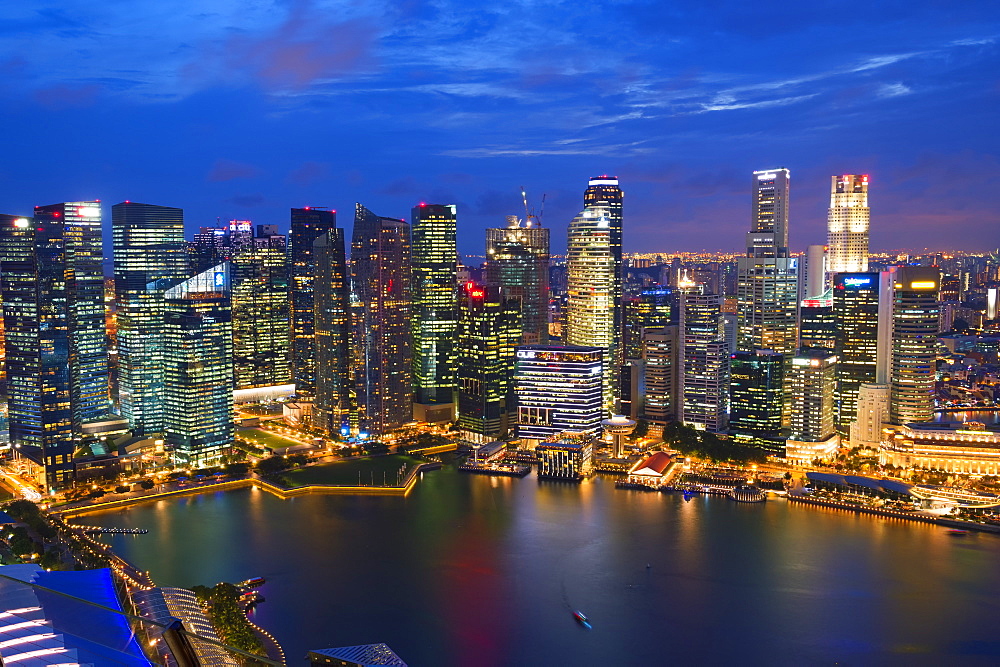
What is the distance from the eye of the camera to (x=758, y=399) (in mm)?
17328

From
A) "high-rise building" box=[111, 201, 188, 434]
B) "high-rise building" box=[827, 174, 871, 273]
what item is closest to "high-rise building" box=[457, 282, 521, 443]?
"high-rise building" box=[111, 201, 188, 434]

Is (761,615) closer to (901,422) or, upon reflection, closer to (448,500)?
(448,500)

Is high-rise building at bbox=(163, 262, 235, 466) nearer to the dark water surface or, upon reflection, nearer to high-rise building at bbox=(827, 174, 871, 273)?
the dark water surface

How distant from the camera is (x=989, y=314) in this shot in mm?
34781

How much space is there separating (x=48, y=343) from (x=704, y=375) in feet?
41.5

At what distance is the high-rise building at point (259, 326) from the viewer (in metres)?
23.9

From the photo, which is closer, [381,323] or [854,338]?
[381,323]

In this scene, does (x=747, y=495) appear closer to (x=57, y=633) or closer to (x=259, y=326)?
(x=57, y=633)

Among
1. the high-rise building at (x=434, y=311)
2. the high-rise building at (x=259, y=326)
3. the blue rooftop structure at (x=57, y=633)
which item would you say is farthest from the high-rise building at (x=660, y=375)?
the blue rooftop structure at (x=57, y=633)

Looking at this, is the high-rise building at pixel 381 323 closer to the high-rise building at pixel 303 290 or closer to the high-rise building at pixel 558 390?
the high-rise building at pixel 558 390

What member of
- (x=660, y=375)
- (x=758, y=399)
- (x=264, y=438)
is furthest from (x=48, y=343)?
(x=758, y=399)

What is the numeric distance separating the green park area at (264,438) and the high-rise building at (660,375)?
7.53 metres

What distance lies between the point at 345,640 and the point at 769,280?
17.6 metres

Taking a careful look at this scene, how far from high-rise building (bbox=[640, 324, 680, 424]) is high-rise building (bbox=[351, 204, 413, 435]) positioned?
5.21 metres
